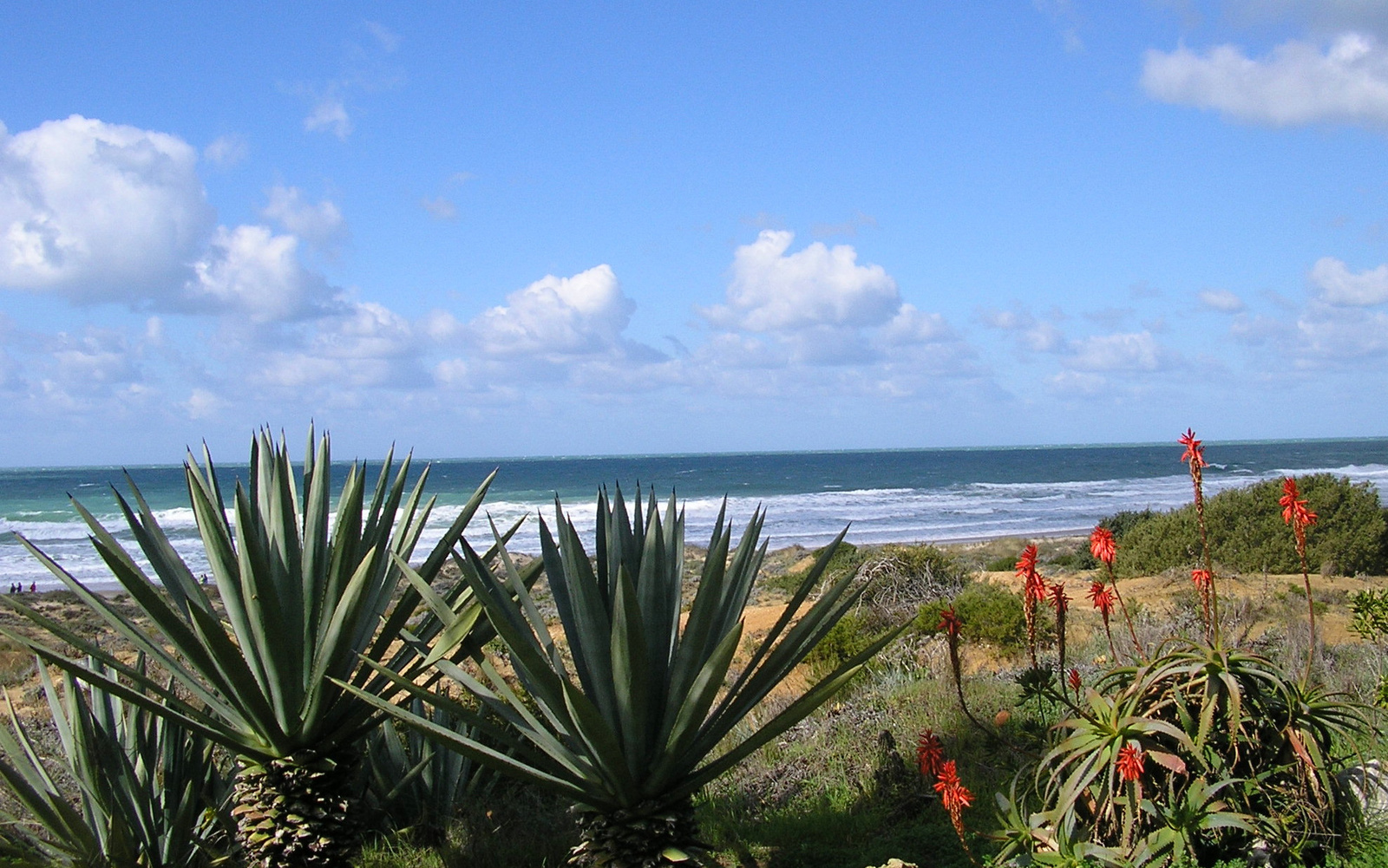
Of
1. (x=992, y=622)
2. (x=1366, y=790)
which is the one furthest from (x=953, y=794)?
(x=992, y=622)

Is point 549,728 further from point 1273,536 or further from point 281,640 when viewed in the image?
point 1273,536

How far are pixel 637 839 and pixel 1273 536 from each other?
629 inches

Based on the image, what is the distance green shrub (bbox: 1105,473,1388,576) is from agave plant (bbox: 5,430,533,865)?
45.9ft

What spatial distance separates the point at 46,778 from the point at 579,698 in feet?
7.79

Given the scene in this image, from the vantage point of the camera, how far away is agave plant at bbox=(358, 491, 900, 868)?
2811 mm

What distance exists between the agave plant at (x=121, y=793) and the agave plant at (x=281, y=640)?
363mm

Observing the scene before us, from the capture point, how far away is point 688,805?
3123 millimetres

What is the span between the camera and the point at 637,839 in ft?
9.76

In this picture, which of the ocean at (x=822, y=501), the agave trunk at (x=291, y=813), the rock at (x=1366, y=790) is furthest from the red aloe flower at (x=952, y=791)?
the ocean at (x=822, y=501)

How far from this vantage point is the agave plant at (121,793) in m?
3.46

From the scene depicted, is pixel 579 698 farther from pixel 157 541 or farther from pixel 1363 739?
pixel 1363 739

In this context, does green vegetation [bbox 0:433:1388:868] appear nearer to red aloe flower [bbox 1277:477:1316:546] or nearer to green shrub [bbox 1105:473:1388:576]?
red aloe flower [bbox 1277:477:1316:546]

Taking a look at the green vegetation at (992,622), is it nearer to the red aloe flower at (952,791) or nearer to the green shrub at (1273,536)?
the green shrub at (1273,536)

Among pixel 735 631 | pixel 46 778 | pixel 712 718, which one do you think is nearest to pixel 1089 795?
pixel 712 718
